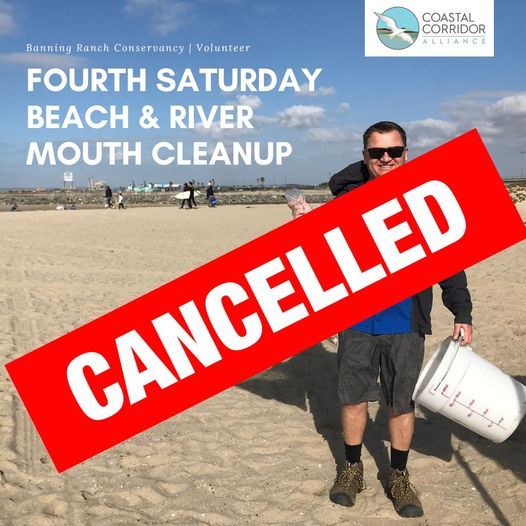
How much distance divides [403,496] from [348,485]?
31cm

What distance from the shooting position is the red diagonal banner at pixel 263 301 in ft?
9.96

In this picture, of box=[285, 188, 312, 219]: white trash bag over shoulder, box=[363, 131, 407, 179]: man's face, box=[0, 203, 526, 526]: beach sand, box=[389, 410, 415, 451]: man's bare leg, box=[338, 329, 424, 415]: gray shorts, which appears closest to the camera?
box=[363, 131, 407, 179]: man's face

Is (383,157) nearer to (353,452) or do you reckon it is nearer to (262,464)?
(353,452)

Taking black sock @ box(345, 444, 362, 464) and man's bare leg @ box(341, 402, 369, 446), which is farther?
black sock @ box(345, 444, 362, 464)

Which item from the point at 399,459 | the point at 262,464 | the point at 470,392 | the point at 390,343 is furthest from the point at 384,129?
the point at 262,464

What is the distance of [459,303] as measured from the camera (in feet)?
9.14

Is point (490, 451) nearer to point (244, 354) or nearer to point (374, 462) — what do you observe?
point (374, 462)

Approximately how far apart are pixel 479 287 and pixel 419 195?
6.44 m

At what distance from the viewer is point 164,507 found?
3.07 m

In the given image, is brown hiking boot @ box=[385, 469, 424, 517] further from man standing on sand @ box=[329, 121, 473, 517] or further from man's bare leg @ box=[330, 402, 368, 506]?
man's bare leg @ box=[330, 402, 368, 506]

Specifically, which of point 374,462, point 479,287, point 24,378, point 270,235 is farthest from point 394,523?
point 479,287

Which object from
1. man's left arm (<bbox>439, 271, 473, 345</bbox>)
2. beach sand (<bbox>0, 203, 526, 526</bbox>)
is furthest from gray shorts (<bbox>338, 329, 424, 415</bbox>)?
beach sand (<bbox>0, 203, 526, 526</bbox>)

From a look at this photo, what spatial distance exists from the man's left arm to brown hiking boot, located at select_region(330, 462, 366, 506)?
3.23 ft

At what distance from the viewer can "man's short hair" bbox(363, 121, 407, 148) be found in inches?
103
